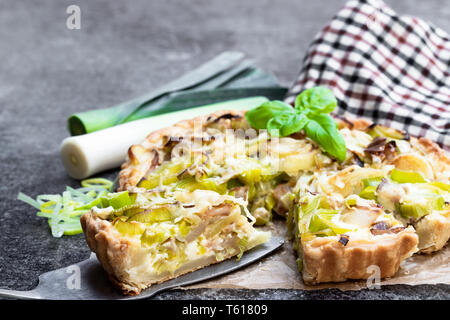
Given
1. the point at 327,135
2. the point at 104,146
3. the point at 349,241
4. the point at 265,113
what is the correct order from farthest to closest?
1. the point at 104,146
2. the point at 265,113
3. the point at 327,135
4. the point at 349,241

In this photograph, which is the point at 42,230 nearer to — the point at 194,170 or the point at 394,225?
the point at 194,170

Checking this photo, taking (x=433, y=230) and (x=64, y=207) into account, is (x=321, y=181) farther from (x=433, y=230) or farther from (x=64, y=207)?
(x=64, y=207)

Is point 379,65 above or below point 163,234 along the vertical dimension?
above

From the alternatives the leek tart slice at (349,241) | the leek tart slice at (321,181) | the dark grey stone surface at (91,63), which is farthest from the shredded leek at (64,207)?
the leek tart slice at (349,241)

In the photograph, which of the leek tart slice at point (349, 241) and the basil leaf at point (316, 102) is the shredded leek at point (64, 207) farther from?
the basil leaf at point (316, 102)

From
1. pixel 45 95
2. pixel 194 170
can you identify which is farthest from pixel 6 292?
pixel 45 95

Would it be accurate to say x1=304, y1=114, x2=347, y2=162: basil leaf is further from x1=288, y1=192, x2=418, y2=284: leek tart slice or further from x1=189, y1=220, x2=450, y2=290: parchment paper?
x1=189, y1=220, x2=450, y2=290: parchment paper

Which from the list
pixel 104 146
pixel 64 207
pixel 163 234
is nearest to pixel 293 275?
pixel 163 234

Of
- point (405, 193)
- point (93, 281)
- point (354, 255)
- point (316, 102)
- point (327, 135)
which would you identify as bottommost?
point (93, 281)
